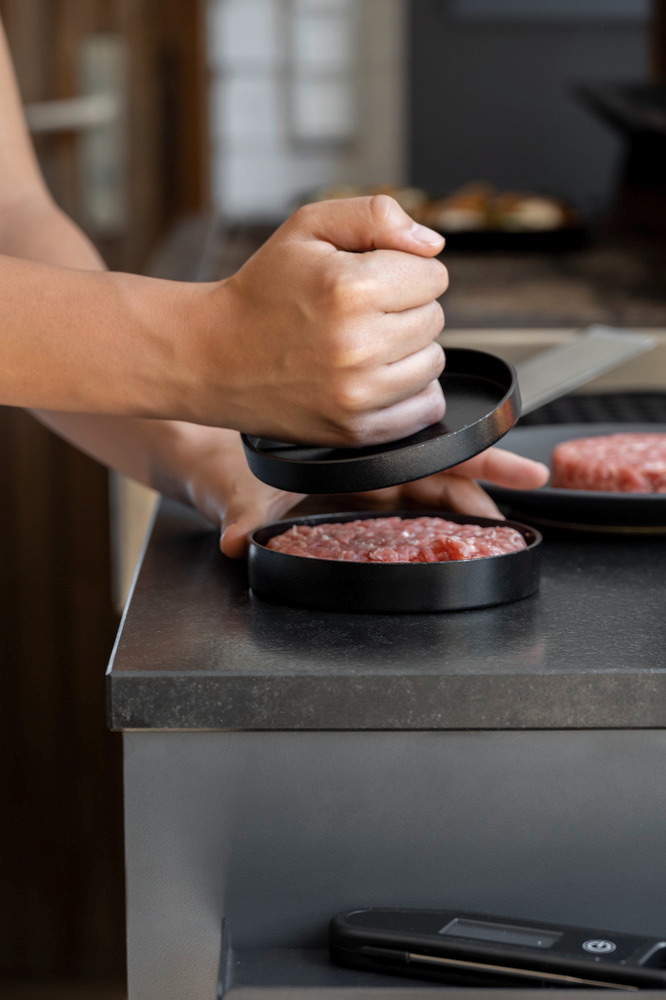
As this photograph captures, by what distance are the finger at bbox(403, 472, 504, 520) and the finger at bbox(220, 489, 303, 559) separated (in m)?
0.11

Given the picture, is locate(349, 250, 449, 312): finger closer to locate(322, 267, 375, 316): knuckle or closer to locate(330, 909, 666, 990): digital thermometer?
locate(322, 267, 375, 316): knuckle

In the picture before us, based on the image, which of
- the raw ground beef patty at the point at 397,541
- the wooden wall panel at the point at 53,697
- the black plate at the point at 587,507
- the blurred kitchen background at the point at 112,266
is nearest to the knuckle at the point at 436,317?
the raw ground beef patty at the point at 397,541

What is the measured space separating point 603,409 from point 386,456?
0.73 metres

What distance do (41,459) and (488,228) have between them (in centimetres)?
106

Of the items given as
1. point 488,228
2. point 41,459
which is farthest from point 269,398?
point 41,459

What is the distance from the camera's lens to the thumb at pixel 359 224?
28.8 inches

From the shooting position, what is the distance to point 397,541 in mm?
807

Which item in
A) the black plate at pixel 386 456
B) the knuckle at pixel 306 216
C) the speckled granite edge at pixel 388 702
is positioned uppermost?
the knuckle at pixel 306 216

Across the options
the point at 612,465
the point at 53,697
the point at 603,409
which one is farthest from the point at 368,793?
the point at 53,697

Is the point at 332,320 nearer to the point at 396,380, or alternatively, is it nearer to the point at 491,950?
the point at 396,380

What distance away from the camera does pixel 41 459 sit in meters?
2.63

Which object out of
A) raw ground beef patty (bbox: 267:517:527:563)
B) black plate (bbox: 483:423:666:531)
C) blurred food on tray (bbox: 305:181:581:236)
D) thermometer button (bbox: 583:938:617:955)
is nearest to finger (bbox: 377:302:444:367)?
raw ground beef patty (bbox: 267:517:527:563)

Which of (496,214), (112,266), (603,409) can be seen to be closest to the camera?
(603,409)

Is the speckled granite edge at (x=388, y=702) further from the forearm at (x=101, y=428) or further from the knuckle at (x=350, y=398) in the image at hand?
the forearm at (x=101, y=428)
